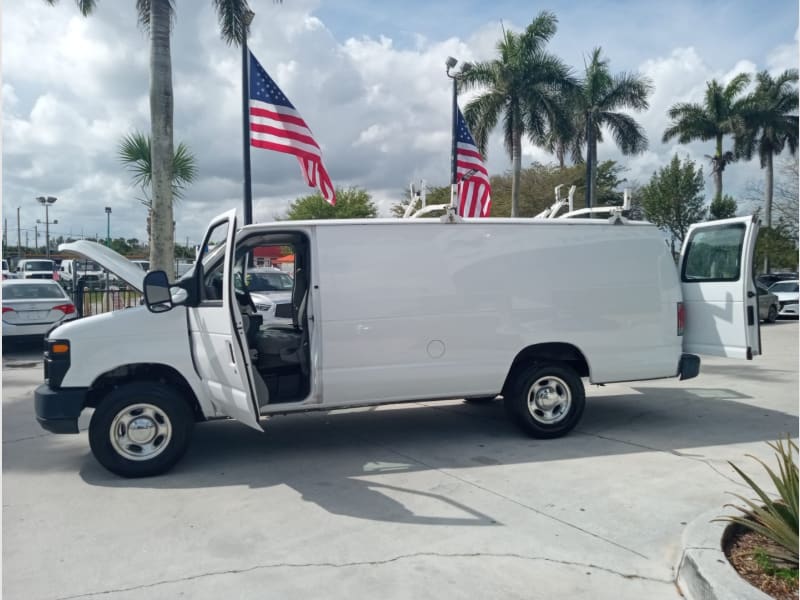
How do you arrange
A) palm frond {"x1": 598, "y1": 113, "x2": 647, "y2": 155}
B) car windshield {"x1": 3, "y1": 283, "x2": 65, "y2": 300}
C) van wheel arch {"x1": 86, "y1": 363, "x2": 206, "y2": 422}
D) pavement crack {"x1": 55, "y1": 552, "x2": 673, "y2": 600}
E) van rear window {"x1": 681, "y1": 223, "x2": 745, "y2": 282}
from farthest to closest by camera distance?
1. palm frond {"x1": 598, "y1": 113, "x2": 647, "y2": 155}
2. car windshield {"x1": 3, "y1": 283, "x2": 65, "y2": 300}
3. van rear window {"x1": 681, "y1": 223, "x2": 745, "y2": 282}
4. van wheel arch {"x1": 86, "y1": 363, "x2": 206, "y2": 422}
5. pavement crack {"x1": 55, "y1": 552, "x2": 673, "y2": 600}

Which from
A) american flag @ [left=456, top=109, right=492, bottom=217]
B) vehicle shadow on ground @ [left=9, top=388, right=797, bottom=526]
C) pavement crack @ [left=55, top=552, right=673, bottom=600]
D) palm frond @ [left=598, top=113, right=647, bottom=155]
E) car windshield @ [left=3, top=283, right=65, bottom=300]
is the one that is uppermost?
palm frond @ [left=598, top=113, right=647, bottom=155]

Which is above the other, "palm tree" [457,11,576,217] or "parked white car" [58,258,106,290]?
"palm tree" [457,11,576,217]

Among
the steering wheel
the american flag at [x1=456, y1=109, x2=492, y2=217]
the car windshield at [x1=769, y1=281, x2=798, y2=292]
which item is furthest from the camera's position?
the car windshield at [x1=769, y1=281, x2=798, y2=292]

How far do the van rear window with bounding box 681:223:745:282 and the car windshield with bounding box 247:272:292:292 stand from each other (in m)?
6.92

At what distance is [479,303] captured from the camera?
20.5 ft

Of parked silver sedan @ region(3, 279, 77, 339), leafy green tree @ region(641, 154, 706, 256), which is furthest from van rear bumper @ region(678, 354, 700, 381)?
leafy green tree @ region(641, 154, 706, 256)

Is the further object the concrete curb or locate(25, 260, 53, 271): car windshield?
locate(25, 260, 53, 271): car windshield

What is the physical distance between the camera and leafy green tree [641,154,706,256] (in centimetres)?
3816

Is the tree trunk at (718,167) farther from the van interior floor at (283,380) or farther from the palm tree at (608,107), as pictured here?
the van interior floor at (283,380)

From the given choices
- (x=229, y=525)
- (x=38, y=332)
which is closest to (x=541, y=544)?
(x=229, y=525)

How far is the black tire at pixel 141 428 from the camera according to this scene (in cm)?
540

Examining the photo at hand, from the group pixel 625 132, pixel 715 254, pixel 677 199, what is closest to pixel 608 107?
pixel 625 132

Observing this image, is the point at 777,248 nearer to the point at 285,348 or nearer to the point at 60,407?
the point at 285,348

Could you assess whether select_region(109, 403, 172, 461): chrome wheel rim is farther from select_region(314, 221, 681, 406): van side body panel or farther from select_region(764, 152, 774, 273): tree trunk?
select_region(764, 152, 774, 273): tree trunk
